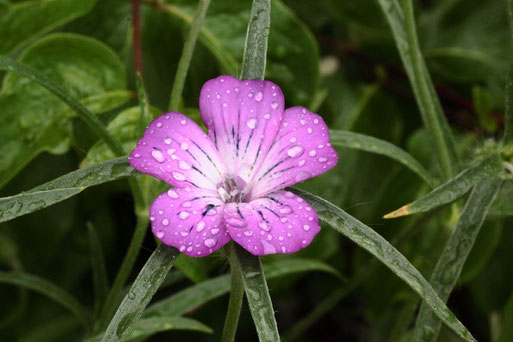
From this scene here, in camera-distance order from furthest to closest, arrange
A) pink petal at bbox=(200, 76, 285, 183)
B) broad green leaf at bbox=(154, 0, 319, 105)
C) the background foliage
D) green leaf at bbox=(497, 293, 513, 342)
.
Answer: green leaf at bbox=(497, 293, 513, 342) → broad green leaf at bbox=(154, 0, 319, 105) → the background foliage → pink petal at bbox=(200, 76, 285, 183)

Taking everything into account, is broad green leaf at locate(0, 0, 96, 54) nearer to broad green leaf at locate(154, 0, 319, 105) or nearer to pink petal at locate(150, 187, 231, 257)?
broad green leaf at locate(154, 0, 319, 105)

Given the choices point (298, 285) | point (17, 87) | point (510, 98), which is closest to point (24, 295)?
point (17, 87)

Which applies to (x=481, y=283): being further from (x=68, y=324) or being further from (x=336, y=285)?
(x=68, y=324)

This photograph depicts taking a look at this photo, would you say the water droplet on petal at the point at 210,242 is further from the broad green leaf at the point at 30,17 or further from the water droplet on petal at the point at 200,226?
the broad green leaf at the point at 30,17

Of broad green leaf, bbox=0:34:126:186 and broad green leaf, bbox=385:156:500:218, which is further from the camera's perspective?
broad green leaf, bbox=0:34:126:186

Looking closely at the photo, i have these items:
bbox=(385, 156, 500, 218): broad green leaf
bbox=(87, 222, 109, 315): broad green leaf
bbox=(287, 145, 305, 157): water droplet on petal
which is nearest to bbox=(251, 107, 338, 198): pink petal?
bbox=(287, 145, 305, 157): water droplet on petal

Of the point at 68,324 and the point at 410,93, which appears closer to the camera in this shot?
the point at 68,324

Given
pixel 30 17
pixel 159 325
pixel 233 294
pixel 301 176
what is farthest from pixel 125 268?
pixel 30 17
